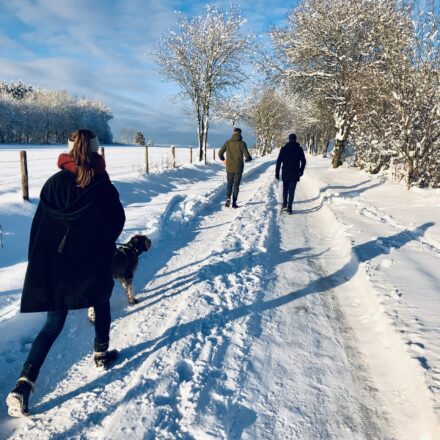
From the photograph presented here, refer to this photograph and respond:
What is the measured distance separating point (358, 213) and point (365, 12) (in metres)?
13.7

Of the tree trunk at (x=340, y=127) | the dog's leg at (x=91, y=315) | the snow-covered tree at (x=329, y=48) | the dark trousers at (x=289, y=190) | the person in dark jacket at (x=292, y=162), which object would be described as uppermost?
the snow-covered tree at (x=329, y=48)

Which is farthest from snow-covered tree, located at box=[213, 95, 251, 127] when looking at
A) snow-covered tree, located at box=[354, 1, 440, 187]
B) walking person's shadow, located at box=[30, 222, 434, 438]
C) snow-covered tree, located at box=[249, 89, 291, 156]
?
walking person's shadow, located at box=[30, 222, 434, 438]

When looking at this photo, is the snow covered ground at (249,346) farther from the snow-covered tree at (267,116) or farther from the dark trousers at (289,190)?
the snow-covered tree at (267,116)

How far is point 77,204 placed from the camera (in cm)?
248

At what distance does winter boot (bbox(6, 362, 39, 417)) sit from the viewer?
7.77 feet

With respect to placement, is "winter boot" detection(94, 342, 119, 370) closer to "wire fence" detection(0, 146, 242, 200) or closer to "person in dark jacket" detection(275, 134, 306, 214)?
"wire fence" detection(0, 146, 242, 200)

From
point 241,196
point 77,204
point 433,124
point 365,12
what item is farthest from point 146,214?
point 365,12

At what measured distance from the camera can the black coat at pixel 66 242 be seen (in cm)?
249

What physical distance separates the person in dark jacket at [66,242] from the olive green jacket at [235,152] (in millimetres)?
7040

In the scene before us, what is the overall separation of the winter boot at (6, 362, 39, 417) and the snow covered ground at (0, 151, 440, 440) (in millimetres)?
85

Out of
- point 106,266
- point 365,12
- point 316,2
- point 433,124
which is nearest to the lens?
point 106,266

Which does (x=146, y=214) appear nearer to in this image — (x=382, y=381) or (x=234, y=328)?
(x=234, y=328)

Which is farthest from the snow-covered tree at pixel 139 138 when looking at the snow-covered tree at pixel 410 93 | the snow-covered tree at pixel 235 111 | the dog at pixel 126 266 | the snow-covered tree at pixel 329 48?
the dog at pixel 126 266

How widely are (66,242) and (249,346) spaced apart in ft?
6.47
